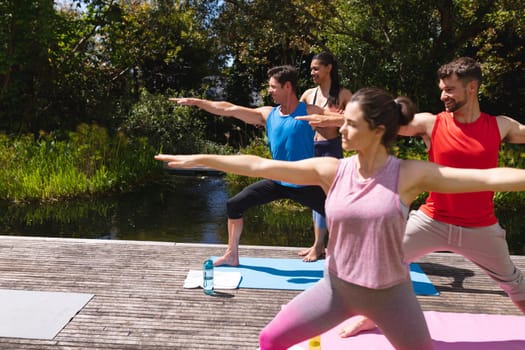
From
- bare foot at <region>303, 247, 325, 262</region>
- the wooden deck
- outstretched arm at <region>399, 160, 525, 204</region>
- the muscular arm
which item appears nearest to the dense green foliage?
the wooden deck

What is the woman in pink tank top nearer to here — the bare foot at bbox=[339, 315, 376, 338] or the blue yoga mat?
the bare foot at bbox=[339, 315, 376, 338]

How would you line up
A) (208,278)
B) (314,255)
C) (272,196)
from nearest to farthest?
(208,278), (272,196), (314,255)

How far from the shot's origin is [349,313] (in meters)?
2.45

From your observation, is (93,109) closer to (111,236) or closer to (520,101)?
(111,236)

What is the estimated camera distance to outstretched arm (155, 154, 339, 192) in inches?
98.5

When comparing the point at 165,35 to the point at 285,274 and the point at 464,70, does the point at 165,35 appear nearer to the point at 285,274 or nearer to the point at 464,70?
the point at 285,274

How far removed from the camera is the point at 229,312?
384 centimetres

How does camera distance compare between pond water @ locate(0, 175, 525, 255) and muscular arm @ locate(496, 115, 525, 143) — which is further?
pond water @ locate(0, 175, 525, 255)

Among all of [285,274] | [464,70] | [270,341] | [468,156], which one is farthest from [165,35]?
[270,341]

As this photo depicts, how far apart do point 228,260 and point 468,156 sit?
239cm

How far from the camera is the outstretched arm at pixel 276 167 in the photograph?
2.50 m

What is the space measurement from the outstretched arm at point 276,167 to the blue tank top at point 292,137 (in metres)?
1.96

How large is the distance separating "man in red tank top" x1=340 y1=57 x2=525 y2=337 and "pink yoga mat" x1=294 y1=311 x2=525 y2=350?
0.10 metres

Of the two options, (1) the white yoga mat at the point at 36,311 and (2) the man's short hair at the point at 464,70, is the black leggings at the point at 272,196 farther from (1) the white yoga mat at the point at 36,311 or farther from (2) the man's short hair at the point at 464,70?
(2) the man's short hair at the point at 464,70
